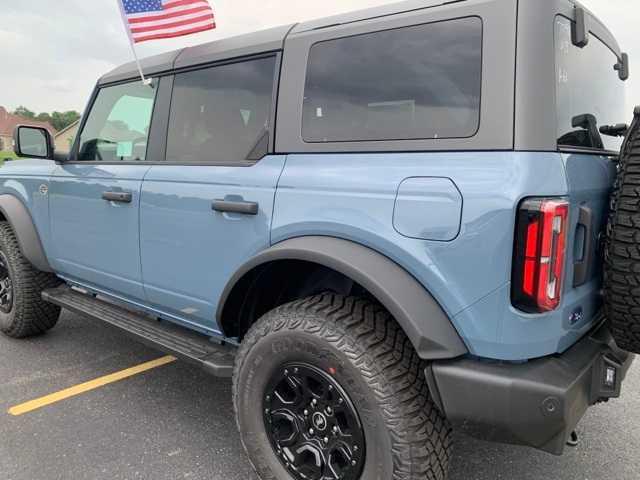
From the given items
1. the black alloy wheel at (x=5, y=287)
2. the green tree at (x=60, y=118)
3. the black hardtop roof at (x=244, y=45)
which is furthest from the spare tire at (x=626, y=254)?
the green tree at (x=60, y=118)

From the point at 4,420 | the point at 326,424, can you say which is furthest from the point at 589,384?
the point at 4,420

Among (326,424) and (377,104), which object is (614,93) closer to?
(377,104)

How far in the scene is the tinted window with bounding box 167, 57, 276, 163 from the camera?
7.84ft

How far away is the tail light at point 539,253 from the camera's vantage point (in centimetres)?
154

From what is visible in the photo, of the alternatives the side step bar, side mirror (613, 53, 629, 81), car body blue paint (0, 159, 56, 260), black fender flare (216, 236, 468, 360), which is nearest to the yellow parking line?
the side step bar

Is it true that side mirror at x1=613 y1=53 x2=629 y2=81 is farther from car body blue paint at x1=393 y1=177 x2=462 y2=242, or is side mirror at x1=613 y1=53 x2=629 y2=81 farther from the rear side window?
car body blue paint at x1=393 y1=177 x2=462 y2=242

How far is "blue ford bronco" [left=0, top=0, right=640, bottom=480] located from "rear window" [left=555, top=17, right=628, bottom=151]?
0.04ft

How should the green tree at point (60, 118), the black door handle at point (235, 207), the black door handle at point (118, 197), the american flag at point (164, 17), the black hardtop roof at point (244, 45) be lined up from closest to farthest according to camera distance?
the black hardtop roof at point (244, 45) < the black door handle at point (235, 207) < the black door handle at point (118, 197) < the american flag at point (164, 17) < the green tree at point (60, 118)

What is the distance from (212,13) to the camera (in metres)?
3.37

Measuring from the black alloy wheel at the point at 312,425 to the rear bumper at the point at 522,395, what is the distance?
1.23 feet

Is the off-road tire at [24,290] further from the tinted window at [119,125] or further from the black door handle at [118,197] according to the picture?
the black door handle at [118,197]

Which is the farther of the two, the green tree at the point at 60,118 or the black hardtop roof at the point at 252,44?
the green tree at the point at 60,118

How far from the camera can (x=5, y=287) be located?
3963mm

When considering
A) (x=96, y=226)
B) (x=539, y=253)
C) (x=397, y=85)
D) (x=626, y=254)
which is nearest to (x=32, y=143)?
(x=96, y=226)
